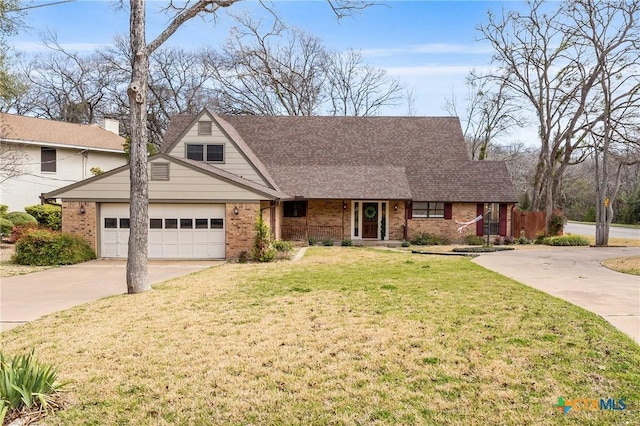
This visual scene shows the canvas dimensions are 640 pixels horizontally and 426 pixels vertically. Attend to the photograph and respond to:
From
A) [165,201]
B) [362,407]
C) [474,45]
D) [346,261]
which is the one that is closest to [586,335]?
[362,407]

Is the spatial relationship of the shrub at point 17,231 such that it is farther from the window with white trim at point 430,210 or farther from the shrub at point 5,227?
the window with white trim at point 430,210

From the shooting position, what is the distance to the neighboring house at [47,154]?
23766 millimetres

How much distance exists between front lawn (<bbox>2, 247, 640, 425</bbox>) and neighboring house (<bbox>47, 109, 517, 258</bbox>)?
742cm

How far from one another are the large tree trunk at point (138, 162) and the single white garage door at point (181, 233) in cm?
Answer: 636

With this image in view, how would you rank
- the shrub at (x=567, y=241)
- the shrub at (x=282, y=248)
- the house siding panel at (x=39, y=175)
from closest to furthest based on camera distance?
the shrub at (x=282, y=248) < the shrub at (x=567, y=241) < the house siding panel at (x=39, y=175)

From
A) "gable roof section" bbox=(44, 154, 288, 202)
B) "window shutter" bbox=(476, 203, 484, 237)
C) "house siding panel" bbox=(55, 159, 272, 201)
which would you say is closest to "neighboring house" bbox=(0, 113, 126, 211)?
"gable roof section" bbox=(44, 154, 288, 202)

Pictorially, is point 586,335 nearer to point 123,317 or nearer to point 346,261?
point 123,317

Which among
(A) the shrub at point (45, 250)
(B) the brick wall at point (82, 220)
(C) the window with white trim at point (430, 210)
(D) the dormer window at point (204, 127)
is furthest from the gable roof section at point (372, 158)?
(A) the shrub at point (45, 250)

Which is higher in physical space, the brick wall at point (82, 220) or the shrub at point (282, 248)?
the brick wall at point (82, 220)

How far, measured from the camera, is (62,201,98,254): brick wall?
16.0m

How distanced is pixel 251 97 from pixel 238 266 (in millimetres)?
25725

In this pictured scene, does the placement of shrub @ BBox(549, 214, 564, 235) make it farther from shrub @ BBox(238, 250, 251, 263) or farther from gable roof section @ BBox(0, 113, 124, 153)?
gable roof section @ BBox(0, 113, 124, 153)

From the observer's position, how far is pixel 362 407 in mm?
3941

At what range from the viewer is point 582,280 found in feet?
34.2
